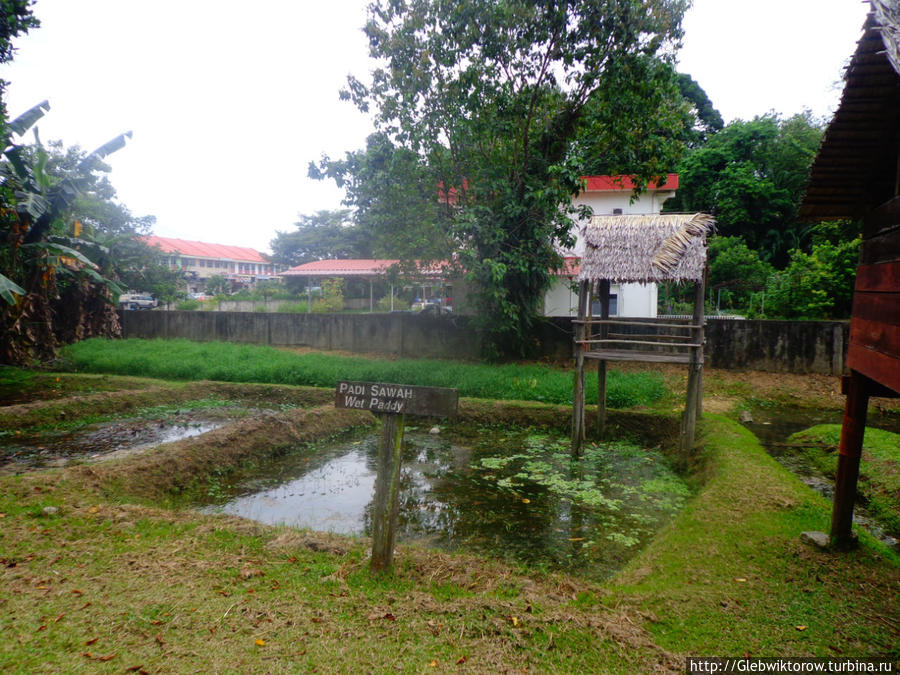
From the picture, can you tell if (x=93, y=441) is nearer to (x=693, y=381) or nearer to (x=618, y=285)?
(x=693, y=381)

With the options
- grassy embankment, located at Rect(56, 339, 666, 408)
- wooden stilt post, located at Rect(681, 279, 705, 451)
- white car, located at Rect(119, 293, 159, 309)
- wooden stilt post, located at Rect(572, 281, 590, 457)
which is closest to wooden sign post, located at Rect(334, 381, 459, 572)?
wooden stilt post, located at Rect(572, 281, 590, 457)

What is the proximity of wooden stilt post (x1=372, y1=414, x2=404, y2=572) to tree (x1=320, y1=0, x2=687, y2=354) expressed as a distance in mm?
7718

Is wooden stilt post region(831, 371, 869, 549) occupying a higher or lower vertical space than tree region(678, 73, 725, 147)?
lower

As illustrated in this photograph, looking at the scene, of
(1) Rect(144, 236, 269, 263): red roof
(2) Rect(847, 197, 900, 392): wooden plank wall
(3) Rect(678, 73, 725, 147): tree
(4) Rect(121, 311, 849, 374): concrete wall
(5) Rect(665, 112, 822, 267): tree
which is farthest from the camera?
(1) Rect(144, 236, 269, 263): red roof

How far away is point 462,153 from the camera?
1302 cm

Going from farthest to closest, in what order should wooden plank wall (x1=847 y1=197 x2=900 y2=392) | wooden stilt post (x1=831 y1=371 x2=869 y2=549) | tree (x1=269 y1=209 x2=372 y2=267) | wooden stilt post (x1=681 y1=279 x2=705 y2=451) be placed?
1. tree (x1=269 y1=209 x2=372 y2=267)
2. wooden stilt post (x1=681 y1=279 x2=705 y2=451)
3. wooden stilt post (x1=831 y1=371 x2=869 y2=549)
4. wooden plank wall (x1=847 y1=197 x2=900 y2=392)

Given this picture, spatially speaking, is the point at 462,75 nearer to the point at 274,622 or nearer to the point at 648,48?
the point at 648,48

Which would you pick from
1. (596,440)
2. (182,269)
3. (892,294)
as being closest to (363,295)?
(182,269)

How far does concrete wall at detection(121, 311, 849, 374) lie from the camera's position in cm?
1338

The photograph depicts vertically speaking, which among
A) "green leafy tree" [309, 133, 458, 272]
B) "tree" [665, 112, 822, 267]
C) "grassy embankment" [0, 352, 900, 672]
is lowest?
"grassy embankment" [0, 352, 900, 672]

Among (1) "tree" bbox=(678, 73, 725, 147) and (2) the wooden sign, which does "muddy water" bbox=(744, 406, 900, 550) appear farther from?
(1) "tree" bbox=(678, 73, 725, 147)

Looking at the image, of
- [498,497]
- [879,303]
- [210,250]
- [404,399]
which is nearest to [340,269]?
[498,497]

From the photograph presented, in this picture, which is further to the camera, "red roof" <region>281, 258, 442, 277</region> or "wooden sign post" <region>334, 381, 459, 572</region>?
"red roof" <region>281, 258, 442, 277</region>

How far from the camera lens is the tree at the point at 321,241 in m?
37.6
